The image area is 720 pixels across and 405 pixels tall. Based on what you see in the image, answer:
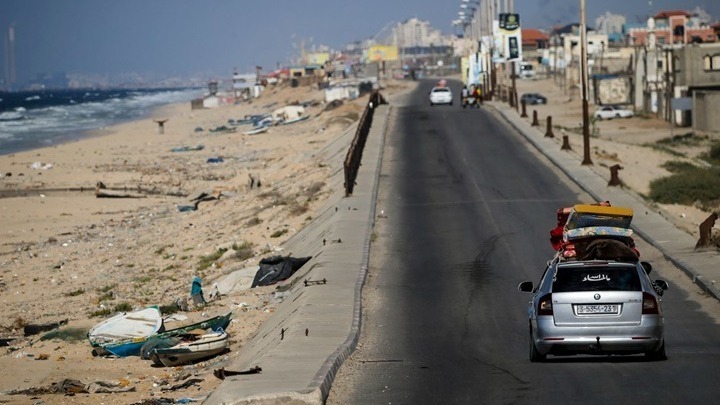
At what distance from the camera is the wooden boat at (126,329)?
934 inches

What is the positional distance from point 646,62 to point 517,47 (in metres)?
20.0

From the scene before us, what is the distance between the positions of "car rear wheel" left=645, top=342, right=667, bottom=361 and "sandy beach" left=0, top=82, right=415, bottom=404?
19.9ft

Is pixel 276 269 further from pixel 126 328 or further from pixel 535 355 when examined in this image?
pixel 535 355

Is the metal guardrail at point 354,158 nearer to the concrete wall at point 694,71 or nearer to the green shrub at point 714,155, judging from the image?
the green shrub at point 714,155

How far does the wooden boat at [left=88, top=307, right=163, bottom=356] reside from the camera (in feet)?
77.9

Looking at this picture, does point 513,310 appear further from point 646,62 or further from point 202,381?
point 646,62

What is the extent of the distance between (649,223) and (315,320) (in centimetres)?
1386

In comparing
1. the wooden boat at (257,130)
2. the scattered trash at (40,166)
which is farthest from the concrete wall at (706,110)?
the scattered trash at (40,166)

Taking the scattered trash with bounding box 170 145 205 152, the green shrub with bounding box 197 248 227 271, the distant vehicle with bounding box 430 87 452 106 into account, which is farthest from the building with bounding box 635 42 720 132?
the green shrub with bounding box 197 248 227 271

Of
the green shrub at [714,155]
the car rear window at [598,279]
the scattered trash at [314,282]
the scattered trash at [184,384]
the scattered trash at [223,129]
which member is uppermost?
the car rear window at [598,279]

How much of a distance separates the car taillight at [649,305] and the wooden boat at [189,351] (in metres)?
8.10

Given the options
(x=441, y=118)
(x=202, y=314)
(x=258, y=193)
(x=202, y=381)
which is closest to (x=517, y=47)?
(x=441, y=118)

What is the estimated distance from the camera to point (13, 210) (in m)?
54.3

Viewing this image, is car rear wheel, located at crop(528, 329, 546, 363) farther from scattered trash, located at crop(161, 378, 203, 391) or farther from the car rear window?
scattered trash, located at crop(161, 378, 203, 391)
